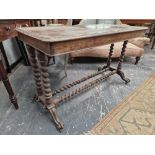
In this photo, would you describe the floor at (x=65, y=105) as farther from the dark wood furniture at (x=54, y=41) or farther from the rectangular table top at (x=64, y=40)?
the rectangular table top at (x=64, y=40)

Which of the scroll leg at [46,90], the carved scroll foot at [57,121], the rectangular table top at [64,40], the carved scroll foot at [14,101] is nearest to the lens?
the rectangular table top at [64,40]

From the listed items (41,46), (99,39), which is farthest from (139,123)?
(41,46)

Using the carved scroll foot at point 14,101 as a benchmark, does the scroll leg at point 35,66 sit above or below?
above

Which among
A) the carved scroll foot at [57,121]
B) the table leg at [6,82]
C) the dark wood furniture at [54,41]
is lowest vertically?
the carved scroll foot at [57,121]

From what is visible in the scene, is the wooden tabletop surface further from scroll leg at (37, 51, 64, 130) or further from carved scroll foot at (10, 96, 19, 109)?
carved scroll foot at (10, 96, 19, 109)

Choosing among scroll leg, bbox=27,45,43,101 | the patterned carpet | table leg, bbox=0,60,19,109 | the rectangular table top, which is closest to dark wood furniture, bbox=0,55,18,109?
table leg, bbox=0,60,19,109

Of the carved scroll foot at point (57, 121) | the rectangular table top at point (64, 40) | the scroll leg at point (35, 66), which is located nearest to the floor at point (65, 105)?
the carved scroll foot at point (57, 121)

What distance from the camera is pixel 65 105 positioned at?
1.54m

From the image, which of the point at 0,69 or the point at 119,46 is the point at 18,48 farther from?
the point at 119,46

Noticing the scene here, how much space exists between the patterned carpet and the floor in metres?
0.07

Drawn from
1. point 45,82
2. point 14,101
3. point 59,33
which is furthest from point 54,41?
point 14,101

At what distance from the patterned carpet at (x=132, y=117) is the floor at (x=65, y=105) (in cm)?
7

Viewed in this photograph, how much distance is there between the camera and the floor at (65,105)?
1263mm
